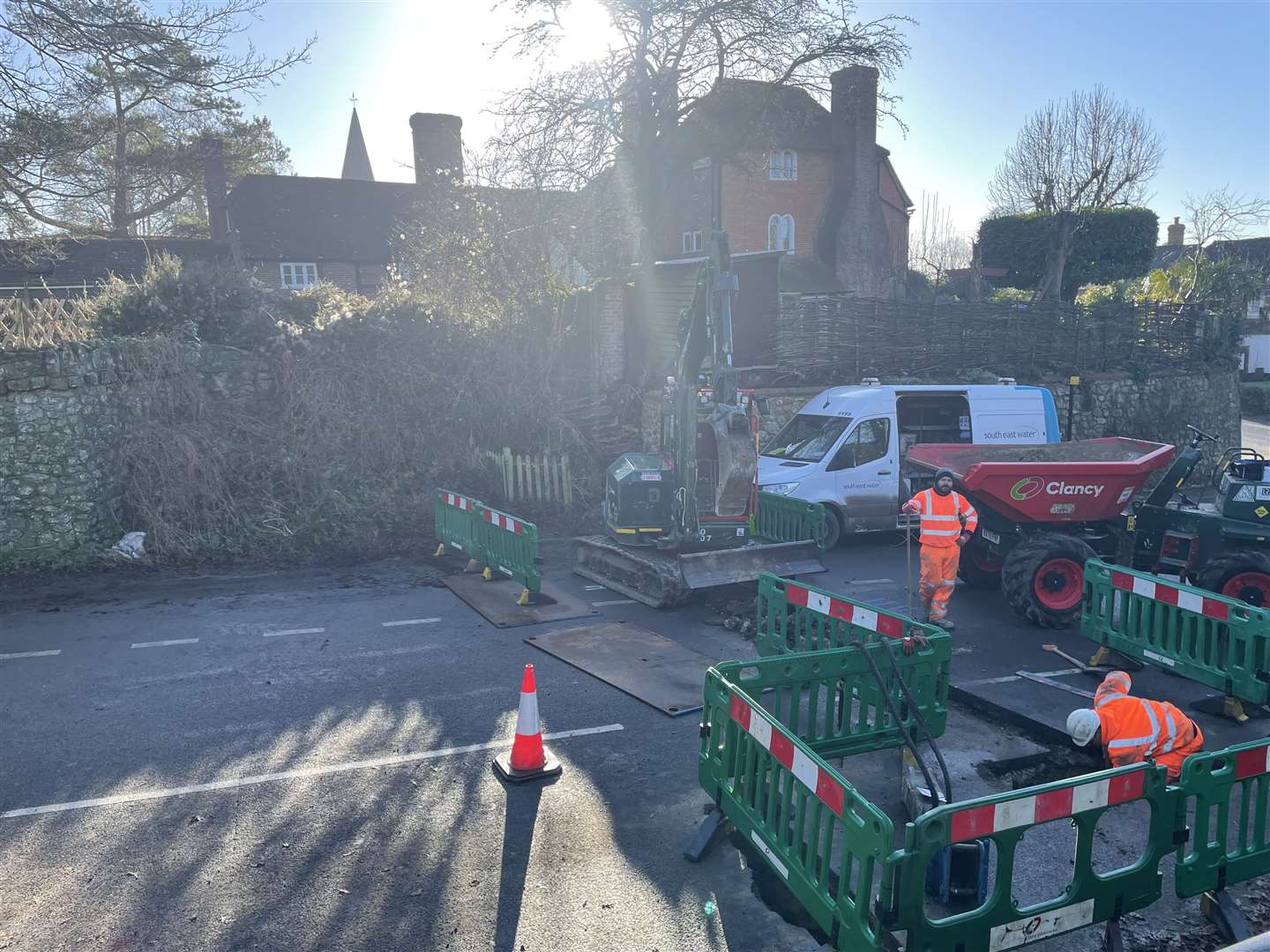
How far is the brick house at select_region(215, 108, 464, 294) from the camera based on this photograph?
119 ft

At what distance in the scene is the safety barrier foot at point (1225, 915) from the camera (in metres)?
4.59

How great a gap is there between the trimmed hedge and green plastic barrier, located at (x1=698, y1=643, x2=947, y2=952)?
3134cm

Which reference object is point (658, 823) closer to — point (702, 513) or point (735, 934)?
point (735, 934)

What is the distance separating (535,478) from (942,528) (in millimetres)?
8584

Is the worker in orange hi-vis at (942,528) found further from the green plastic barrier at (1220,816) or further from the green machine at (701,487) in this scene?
the green plastic barrier at (1220,816)

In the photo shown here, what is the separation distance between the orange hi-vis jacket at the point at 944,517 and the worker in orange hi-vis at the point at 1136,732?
401 centimetres

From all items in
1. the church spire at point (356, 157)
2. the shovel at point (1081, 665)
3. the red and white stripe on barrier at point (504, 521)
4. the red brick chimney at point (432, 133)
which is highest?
the church spire at point (356, 157)

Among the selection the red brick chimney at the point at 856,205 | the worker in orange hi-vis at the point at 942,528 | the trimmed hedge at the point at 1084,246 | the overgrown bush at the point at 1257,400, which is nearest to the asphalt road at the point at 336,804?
the worker in orange hi-vis at the point at 942,528

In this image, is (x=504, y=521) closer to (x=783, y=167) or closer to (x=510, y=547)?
(x=510, y=547)

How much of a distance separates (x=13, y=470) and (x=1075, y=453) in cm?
1506

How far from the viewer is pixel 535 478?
53.5 ft

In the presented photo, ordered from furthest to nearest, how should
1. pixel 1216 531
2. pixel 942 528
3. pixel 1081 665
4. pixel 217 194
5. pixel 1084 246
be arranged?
1. pixel 217 194
2. pixel 1084 246
3. pixel 1216 531
4. pixel 942 528
5. pixel 1081 665

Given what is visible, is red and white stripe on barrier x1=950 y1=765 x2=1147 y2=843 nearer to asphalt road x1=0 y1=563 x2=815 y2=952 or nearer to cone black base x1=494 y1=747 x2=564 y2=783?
asphalt road x1=0 y1=563 x2=815 y2=952

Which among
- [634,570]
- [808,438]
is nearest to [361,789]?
[634,570]
